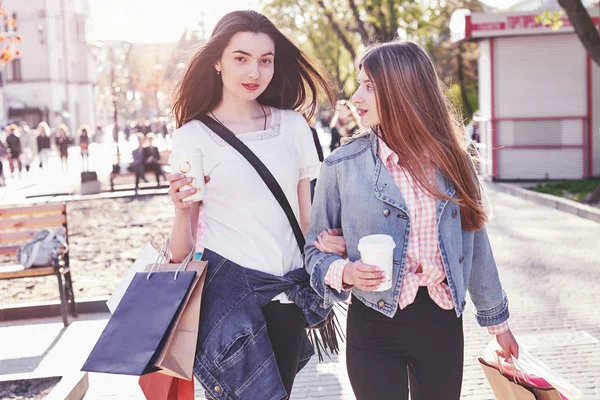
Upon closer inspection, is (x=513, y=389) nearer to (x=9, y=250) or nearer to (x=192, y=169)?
(x=192, y=169)

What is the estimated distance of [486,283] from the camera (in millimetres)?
3061

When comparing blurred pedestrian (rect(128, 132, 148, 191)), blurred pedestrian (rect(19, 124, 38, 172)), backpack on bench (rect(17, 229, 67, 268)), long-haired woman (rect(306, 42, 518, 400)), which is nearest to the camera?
long-haired woman (rect(306, 42, 518, 400))

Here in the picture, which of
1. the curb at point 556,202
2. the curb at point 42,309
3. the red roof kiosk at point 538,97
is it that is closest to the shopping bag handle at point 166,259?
the curb at point 42,309

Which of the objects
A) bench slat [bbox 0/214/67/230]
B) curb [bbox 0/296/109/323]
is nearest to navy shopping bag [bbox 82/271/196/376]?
curb [bbox 0/296/109/323]

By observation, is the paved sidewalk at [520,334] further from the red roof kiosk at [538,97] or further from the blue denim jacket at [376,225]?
the red roof kiosk at [538,97]

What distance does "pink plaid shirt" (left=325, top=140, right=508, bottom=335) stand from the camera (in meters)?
2.83

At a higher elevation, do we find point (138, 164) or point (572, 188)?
point (138, 164)

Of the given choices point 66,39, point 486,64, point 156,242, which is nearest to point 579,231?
point 156,242

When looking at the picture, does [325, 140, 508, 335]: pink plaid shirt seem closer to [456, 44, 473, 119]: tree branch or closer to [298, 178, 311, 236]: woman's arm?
[298, 178, 311, 236]: woman's arm

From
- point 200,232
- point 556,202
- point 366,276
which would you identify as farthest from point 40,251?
point 556,202

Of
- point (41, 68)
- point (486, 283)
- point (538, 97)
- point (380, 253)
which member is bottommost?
point (486, 283)

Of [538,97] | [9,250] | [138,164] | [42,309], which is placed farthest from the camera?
[138,164]

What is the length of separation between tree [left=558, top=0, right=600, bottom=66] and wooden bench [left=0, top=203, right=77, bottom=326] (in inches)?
344

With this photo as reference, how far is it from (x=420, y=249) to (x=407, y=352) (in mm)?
362
